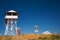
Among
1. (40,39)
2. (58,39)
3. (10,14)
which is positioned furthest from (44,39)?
(10,14)

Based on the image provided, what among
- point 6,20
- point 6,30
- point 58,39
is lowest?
point 58,39

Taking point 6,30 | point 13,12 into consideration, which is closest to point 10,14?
point 13,12

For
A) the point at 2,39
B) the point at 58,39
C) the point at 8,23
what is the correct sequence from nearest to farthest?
the point at 58,39 < the point at 2,39 < the point at 8,23

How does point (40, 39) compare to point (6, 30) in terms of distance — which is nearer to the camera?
point (40, 39)

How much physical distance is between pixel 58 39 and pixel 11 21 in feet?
70.9

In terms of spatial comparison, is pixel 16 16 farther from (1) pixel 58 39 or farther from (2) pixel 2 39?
(1) pixel 58 39

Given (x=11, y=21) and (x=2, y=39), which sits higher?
(x=11, y=21)

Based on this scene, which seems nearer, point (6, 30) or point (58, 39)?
point (58, 39)

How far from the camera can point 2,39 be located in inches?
862

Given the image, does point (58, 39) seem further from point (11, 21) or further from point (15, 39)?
point (11, 21)

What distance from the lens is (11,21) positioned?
40.3 metres

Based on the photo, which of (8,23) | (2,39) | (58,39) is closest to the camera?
(58,39)

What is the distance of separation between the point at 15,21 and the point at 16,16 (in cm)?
208

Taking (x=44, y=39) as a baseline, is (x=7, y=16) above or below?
above
